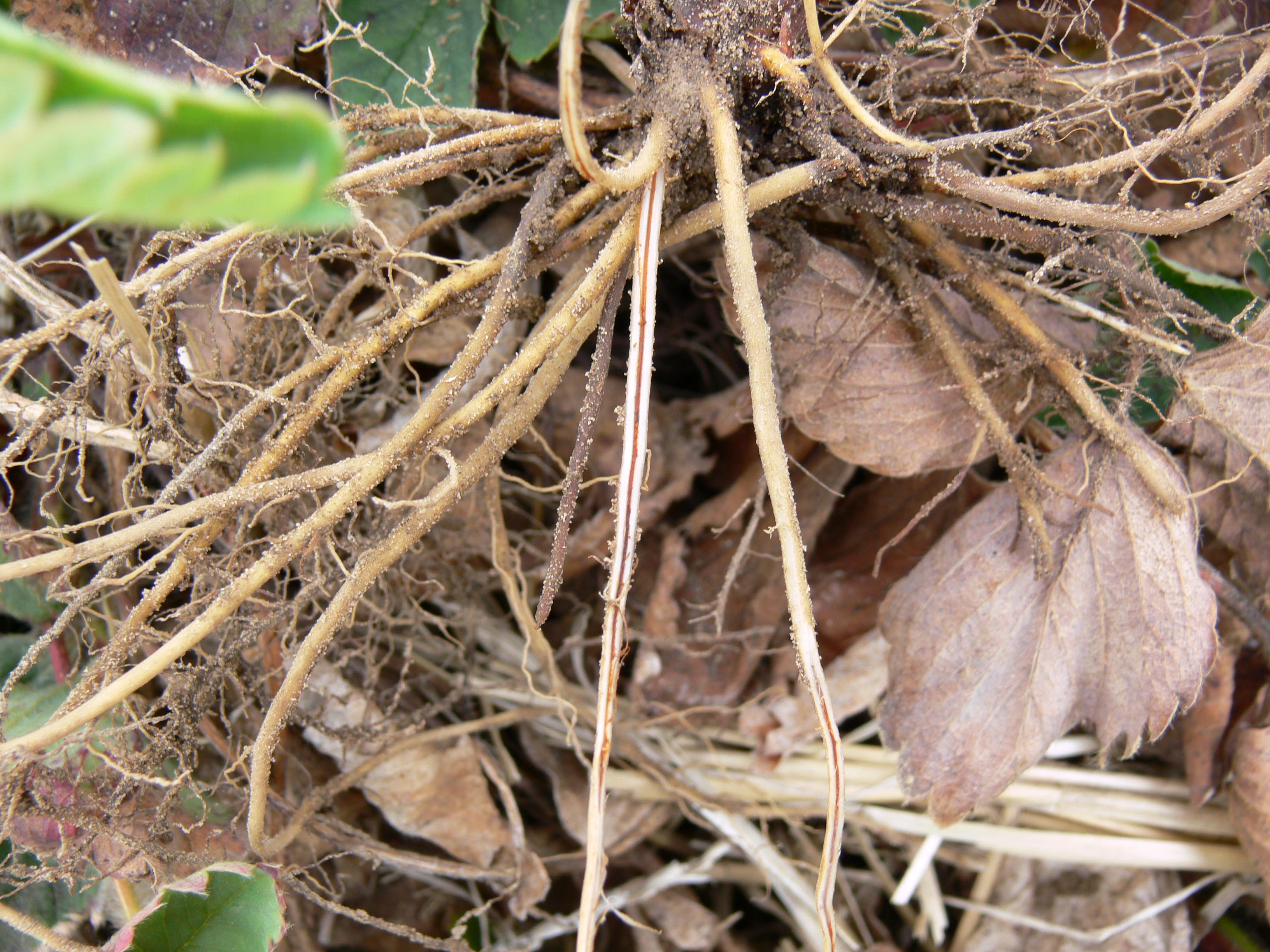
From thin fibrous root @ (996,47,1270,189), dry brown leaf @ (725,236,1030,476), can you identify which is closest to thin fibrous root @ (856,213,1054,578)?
dry brown leaf @ (725,236,1030,476)

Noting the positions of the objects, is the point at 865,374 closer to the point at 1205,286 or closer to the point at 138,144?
the point at 1205,286

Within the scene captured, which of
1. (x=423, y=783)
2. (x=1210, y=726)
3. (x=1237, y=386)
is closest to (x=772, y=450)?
(x=1237, y=386)

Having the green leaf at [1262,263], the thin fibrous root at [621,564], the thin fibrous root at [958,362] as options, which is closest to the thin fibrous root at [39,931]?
the thin fibrous root at [621,564]

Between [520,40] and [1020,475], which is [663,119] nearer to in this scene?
[520,40]

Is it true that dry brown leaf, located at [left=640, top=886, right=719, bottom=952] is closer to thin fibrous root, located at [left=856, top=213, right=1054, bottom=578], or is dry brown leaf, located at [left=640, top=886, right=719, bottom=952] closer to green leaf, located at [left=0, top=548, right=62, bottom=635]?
thin fibrous root, located at [left=856, top=213, right=1054, bottom=578]

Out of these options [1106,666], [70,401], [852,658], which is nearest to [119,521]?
[70,401]
